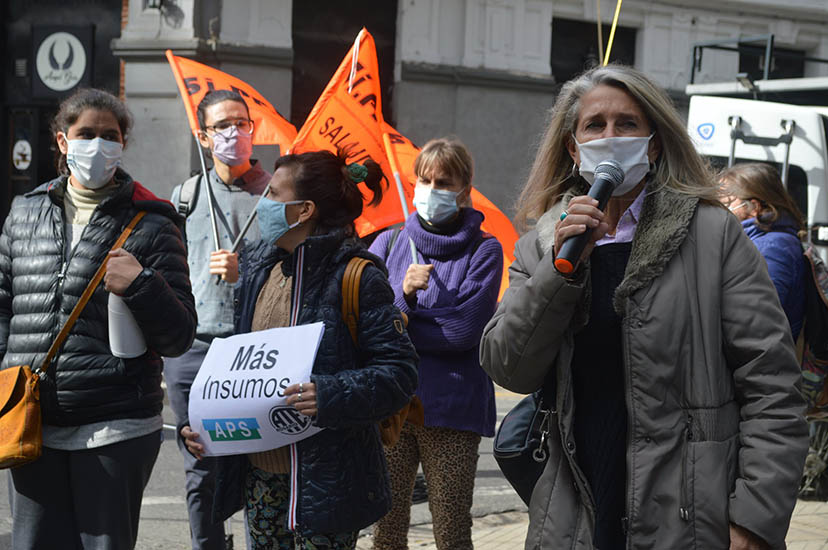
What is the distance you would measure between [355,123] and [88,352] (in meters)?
2.96

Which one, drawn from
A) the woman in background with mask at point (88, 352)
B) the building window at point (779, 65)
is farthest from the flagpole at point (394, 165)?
the building window at point (779, 65)

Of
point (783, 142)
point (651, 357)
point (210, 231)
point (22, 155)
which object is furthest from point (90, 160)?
point (22, 155)

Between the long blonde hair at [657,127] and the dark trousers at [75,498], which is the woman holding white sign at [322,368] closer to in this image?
the dark trousers at [75,498]

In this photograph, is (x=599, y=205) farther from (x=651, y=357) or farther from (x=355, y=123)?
(x=355, y=123)

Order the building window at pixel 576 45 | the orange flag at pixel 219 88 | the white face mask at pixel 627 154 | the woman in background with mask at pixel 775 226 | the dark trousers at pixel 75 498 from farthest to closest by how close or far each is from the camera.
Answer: the building window at pixel 576 45, the orange flag at pixel 219 88, the woman in background with mask at pixel 775 226, the dark trousers at pixel 75 498, the white face mask at pixel 627 154

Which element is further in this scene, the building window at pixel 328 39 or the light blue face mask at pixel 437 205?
the building window at pixel 328 39

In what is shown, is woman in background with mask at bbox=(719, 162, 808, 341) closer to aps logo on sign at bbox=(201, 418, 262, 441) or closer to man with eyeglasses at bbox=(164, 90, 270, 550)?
man with eyeglasses at bbox=(164, 90, 270, 550)

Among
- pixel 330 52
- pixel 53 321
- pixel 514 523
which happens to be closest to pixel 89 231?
pixel 53 321

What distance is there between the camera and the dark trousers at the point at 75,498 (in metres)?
3.50

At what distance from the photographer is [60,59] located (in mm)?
14477

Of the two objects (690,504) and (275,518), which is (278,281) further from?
(690,504)

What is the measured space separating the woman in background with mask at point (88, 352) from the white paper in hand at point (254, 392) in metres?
0.35

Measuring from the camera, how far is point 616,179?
8.27 feet

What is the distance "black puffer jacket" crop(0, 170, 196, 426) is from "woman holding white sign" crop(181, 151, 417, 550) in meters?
0.29
